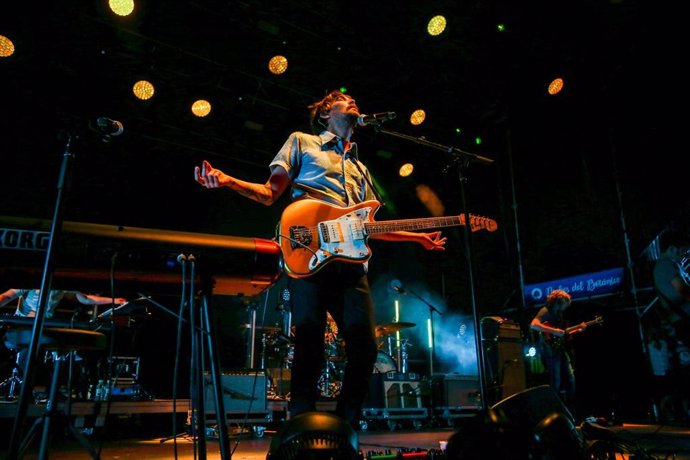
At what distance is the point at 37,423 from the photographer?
267cm

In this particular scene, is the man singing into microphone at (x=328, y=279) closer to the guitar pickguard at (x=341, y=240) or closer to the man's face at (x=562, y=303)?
the guitar pickguard at (x=341, y=240)

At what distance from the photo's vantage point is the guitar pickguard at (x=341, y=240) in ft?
9.49

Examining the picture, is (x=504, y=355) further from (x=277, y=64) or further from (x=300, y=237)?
(x=300, y=237)

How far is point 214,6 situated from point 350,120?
4019 millimetres

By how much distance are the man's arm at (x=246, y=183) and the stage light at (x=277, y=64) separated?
4588mm

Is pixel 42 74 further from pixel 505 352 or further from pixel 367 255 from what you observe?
pixel 505 352

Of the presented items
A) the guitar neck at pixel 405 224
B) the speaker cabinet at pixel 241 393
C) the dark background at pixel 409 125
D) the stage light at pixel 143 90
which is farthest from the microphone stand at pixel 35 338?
the stage light at pixel 143 90

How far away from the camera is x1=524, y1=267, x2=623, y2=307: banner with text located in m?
8.50

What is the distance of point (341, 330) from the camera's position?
295 cm

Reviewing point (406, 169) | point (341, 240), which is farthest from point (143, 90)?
point (341, 240)

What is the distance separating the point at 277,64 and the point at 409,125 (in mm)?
2735

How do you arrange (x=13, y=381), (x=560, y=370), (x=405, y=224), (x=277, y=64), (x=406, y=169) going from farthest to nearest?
1. (x=406, y=169)
2. (x=560, y=370)
3. (x=277, y=64)
4. (x=13, y=381)
5. (x=405, y=224)

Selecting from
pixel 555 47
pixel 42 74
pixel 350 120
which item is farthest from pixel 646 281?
pixel 42 74

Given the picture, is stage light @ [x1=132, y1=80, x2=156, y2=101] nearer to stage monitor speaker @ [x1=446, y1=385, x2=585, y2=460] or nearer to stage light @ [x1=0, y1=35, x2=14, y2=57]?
stage light @ [x1=0, y1=35, x2=14, y2=57]
